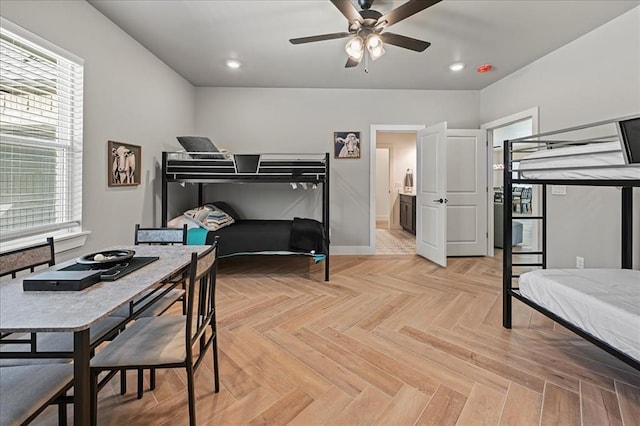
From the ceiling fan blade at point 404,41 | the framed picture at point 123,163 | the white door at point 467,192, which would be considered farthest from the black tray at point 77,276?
the white door at point 467,192

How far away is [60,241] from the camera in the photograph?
8.04 feet

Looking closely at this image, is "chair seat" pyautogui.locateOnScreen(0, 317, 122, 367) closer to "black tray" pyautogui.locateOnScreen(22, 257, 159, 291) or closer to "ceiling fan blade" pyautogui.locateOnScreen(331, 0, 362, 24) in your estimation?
"black tray" pyautogui.locateOnScreen(22, 257, 159, 291)

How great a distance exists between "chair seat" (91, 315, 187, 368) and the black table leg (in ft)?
0.89

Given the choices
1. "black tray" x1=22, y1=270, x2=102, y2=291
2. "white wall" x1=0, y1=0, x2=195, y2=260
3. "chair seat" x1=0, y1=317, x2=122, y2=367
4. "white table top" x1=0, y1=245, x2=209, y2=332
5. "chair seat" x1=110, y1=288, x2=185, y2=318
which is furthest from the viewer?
"white wall" x1=0, y1=0, x2=195, y2=260

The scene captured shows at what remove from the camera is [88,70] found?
272 cm

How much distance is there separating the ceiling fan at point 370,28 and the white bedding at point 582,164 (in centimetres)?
131

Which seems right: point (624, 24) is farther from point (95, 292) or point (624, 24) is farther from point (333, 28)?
point (95, 292)

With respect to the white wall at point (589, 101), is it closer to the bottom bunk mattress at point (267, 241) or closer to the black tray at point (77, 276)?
the bottom bunk mattress at point (267, 241)

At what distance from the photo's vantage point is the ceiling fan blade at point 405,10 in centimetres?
220

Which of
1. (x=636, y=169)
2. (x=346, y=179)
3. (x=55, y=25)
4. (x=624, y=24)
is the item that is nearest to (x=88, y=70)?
(x=55, y=25)

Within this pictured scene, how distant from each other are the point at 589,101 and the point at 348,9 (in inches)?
105

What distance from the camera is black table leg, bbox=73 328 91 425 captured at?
3.30 ft

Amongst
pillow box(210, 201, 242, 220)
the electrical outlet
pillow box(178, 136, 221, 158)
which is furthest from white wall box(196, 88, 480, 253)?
the electrical outlet

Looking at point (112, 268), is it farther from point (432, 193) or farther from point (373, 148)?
point (373, 148)
